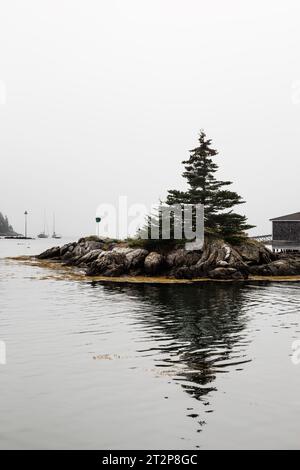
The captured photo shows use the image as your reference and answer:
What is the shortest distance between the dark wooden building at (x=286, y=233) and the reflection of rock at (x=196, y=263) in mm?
18748

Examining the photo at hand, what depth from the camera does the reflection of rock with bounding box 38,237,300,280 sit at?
148 ft

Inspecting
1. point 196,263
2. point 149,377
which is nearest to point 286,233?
point 196,263

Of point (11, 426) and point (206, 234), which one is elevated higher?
point (206, 234)

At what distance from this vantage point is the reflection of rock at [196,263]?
148 ft

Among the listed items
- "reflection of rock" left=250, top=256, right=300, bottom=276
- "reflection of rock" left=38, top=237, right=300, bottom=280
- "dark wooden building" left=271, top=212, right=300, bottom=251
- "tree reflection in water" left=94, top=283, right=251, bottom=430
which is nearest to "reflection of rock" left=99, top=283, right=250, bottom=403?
"tree reflection in water" left=94, top=283, right=251, bottom=430

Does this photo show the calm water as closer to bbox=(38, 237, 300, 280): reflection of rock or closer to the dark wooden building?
bbox=(38, 237, 300, 280): reflection of rock

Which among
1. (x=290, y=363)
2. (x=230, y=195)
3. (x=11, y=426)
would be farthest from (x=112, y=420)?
(x=230, y=195)

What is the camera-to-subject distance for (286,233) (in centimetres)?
7081

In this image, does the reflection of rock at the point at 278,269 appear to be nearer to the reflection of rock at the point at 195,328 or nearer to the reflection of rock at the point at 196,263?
the reflection of rock at the point at 196,263

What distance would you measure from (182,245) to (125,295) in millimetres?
18005

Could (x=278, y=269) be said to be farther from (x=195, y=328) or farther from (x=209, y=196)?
(x=195, y=328)

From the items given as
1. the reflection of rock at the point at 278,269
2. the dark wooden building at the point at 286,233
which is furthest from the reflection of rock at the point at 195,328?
the dark wooden building at the point at 286,233

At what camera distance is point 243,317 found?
75.6ft

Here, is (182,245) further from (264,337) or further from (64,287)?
(264,337)
